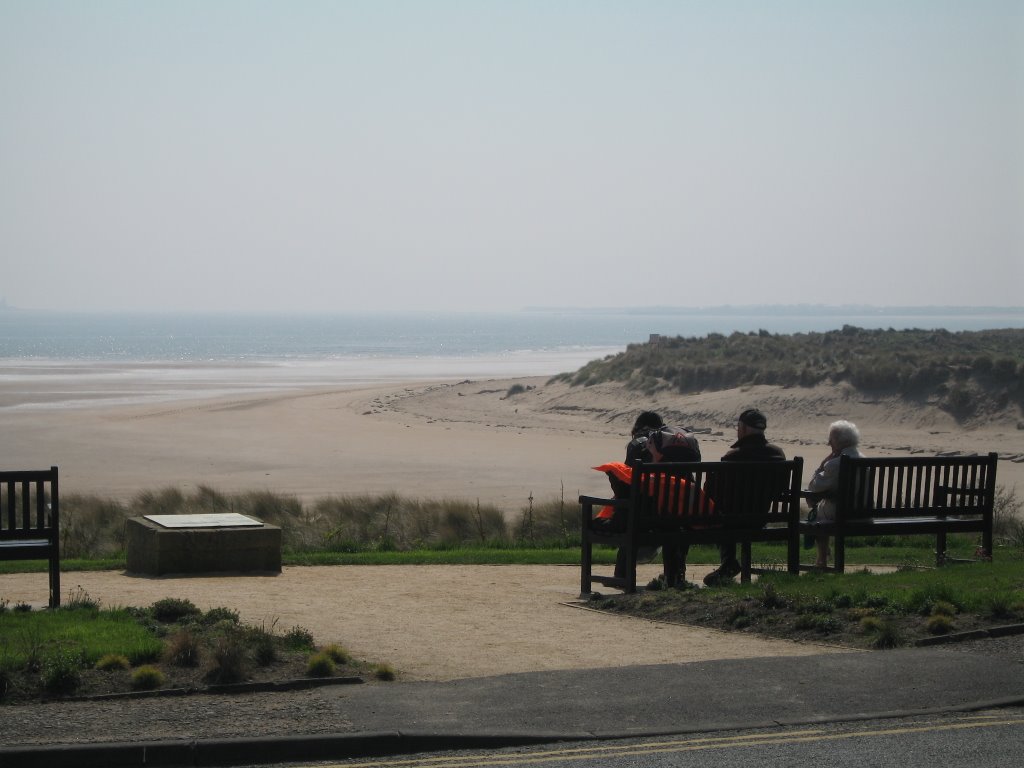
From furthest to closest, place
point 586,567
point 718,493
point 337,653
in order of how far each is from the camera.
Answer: point 586,567 < point 718,493 < point 337,653

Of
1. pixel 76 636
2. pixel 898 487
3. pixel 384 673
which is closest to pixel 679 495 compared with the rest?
pixel 898 487

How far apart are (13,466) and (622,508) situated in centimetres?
2187

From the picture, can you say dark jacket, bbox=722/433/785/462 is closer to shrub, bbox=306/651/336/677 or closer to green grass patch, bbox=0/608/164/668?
shrub, bbox=306/651/336/677

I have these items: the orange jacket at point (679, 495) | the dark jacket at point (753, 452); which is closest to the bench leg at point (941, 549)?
the dark jacket at point (753, 452)

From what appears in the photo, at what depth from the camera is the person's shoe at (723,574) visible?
10.2 metres

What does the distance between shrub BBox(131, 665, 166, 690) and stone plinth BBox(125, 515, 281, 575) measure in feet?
15.5

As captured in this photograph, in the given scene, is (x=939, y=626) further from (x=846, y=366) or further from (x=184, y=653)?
(x=846, y=366)

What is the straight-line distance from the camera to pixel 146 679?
6.43m

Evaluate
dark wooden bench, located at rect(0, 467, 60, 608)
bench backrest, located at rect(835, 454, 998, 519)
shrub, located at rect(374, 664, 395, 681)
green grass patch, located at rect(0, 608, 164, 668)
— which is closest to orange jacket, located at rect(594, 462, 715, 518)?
bench backrest, located at rect(835, 454, 998, 519)

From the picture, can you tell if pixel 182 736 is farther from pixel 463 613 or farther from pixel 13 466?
pixel 13 466

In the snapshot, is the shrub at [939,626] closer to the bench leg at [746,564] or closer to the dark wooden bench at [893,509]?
the bench leg at [746,564]

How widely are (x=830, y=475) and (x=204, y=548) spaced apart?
545cm

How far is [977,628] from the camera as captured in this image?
7.85m

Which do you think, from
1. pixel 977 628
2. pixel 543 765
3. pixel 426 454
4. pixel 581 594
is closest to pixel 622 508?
pixel 581 594
